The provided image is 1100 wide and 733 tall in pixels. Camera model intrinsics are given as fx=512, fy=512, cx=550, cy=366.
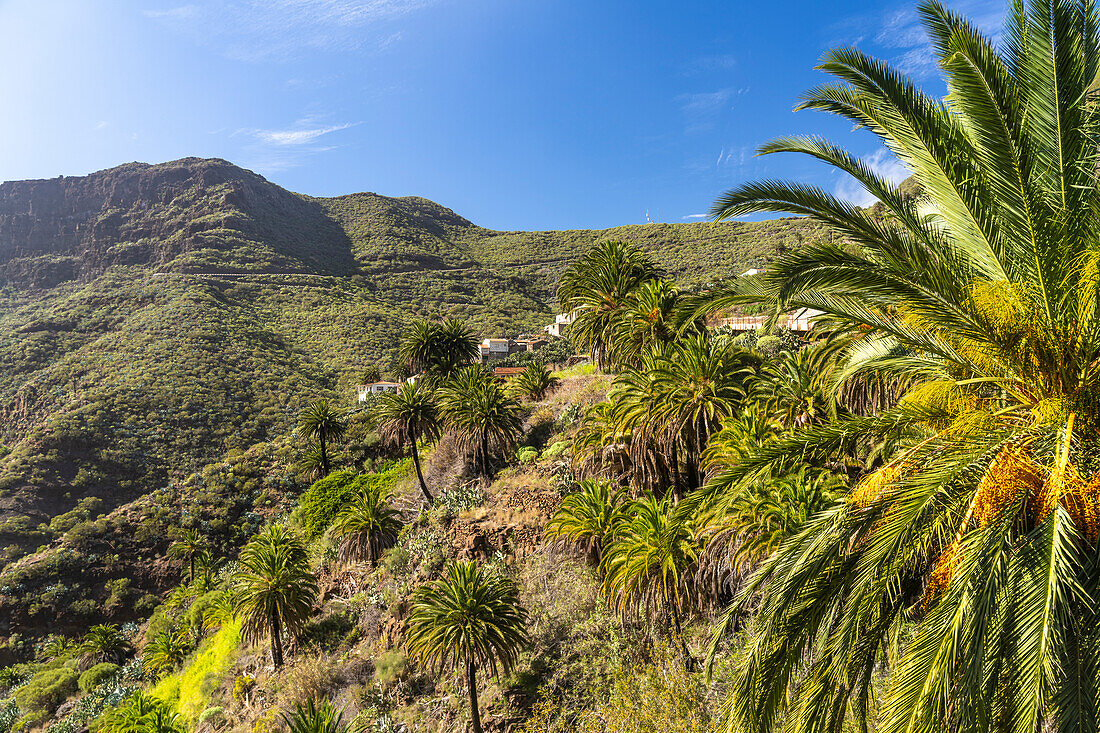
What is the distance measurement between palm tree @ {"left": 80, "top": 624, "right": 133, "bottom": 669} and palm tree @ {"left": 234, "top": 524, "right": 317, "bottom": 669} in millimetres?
22798

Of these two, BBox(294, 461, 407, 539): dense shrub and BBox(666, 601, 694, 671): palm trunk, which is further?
BBox(294, 461, 407, 539): dense shrub

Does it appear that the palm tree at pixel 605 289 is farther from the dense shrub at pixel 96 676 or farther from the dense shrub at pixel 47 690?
the dense shrub at pixel 47 690

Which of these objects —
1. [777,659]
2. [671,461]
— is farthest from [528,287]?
Result: [777,659]

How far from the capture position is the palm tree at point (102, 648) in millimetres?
37688

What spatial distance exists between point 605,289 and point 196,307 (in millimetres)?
81159

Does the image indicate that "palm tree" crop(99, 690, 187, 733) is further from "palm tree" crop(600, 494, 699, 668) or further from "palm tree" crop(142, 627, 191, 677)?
"palm tree" crop(600, 494, 699, 668)

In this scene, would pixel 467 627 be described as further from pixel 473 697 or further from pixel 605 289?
pixel 605 289

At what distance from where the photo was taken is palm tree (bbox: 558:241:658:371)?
3030 cm

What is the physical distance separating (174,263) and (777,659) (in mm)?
132260

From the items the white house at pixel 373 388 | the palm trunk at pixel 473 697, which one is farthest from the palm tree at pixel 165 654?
the white house at pixel 373 388

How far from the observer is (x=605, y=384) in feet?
118

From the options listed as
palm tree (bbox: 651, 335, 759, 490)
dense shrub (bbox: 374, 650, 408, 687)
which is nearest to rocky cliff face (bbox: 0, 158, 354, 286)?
dense shrub (bbox: 374, 650, 408, 687)

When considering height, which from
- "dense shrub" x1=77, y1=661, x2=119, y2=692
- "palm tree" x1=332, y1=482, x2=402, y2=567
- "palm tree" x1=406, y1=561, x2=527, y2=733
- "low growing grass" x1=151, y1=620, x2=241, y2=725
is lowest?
"dense shrub" x1=77, y1=661, x2=119, y2=692

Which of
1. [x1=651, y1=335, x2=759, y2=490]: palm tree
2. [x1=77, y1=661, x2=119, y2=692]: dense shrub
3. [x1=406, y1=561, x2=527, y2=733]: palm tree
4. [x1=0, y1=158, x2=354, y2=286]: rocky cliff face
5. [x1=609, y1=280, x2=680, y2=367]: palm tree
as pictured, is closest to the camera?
[x1=406, y1=561, x2=527, y2=733]: palm tree
